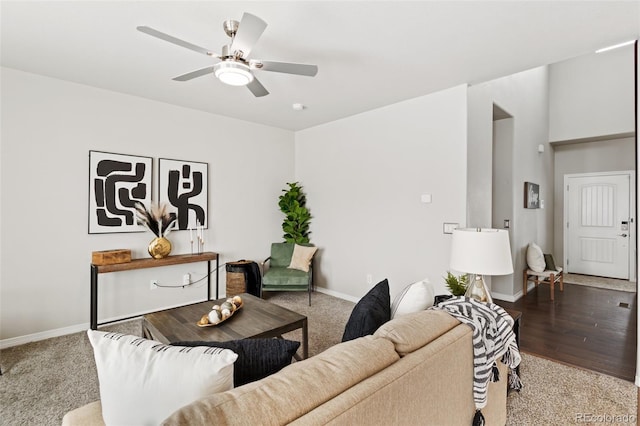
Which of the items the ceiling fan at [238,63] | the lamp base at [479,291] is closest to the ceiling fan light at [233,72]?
the ceiling fan at [238,63]

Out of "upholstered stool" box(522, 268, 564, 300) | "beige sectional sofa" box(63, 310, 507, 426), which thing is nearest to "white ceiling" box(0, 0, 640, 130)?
"beige sectional sofa" box(63, 310, 507, 426)

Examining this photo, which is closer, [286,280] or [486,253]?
[486,253]

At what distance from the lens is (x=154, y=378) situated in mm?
871

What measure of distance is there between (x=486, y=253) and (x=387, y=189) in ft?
7.09

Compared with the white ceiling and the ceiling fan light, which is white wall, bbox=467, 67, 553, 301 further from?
the ceiling fan light

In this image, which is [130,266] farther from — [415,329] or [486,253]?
[486,253]

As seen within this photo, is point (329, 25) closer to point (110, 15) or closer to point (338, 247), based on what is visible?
point (110, 15)

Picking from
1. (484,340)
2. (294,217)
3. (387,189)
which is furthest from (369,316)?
(294,217)

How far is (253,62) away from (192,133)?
2.25 metres

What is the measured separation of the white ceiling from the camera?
1948mm

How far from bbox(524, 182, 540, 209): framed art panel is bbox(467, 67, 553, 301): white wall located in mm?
86

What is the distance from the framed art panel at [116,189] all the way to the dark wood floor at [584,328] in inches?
168

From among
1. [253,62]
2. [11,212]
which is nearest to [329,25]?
[253,62]

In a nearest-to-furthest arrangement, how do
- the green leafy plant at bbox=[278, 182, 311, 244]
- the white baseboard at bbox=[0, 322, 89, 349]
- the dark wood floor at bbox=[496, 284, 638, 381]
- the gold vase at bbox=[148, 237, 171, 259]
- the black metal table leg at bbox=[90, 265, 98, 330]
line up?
1. the dark wood floor at bbox=[496, 284, 638, 381]
2. the white baseboard at bbox=[0, 322, 89, 349]
3. the black metal table leg at bbox=[90, 265, 98, 330]
4. the gold vase at bbox=[148, 237, 171, 259]
5. the green leafy plant at bbox=[278, 182, 311, 244]
